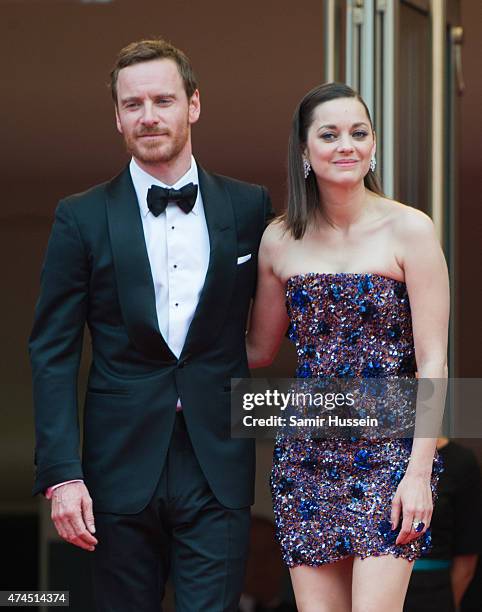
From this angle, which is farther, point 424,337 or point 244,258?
point 244,258

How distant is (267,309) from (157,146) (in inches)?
19.9

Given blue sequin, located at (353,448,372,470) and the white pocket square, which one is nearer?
blue sequin, located at (353,448,372,470)

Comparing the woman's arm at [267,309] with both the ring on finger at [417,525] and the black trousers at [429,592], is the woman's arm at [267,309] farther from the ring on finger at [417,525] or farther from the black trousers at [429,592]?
the black trousers at [429,592]

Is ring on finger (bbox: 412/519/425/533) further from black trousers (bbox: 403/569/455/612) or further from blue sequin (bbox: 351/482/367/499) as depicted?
black trousers (bbox: 403/569/455/612)

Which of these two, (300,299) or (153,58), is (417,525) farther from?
(153,58)

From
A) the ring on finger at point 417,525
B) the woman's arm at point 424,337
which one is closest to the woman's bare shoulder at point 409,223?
the woman's arm at point 424,337

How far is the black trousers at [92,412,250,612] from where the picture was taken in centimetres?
304

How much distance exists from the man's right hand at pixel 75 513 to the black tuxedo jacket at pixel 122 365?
1.4 inches

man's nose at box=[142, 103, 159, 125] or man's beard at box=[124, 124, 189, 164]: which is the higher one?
man's nose at box=[142, 103, 159, 125]

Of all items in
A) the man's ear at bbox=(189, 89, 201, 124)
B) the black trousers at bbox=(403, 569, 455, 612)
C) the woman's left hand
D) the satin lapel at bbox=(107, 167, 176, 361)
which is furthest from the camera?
the black trousers at bbox=(403, 569, 455, 612)

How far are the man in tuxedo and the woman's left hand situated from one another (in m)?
0.39

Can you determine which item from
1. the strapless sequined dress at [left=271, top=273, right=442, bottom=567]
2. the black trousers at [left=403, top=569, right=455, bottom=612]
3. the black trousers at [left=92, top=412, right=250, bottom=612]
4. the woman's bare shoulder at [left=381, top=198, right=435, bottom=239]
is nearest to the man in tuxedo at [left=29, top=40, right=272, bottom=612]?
the black trousers at [left=92, top=412, right=250, bottom=612]

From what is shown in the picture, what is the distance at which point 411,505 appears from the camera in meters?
2.91

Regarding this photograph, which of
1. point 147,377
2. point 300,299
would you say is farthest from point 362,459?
point 147,377
